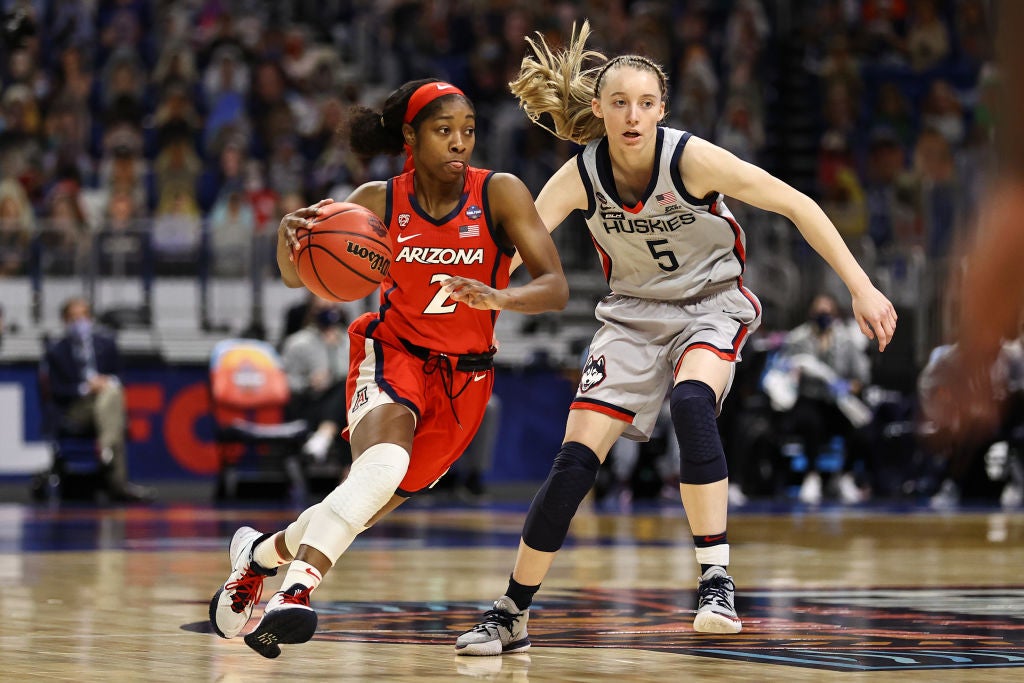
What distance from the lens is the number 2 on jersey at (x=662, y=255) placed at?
566 centimetres

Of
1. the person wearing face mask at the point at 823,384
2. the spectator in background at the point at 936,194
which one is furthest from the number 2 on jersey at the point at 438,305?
the person wearing face mask at the point at 823,384

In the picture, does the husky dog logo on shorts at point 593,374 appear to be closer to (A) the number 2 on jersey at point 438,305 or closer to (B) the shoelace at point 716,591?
(A) the number 2 on jersey at point 438,305

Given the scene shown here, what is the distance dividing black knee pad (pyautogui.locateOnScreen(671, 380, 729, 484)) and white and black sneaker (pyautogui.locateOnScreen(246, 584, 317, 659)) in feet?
5.32

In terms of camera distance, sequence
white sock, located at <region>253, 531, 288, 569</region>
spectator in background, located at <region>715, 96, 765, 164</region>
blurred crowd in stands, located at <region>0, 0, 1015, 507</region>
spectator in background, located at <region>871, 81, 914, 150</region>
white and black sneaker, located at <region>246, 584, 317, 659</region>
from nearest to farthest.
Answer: white and black sneaker, located at <region>246, 584, 317, 659</region>
white sock, located at <region>253, 531, 288, 569</region>
blurred crowd in stands, located at <region>0, 0, 1015, 507</region>
spectator in background, located at <region>715, 96, 765, 164</region>
spectator in background, located at <region>871, 81, 914, 150</region>

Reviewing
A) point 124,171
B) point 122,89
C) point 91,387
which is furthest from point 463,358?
point 122,89

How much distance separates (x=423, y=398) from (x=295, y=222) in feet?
2.18

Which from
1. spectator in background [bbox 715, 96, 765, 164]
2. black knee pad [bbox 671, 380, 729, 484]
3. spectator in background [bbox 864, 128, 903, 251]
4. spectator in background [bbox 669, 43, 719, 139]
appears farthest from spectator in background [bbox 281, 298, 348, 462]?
black knee pad [bbox 671, 380, 729, 484]

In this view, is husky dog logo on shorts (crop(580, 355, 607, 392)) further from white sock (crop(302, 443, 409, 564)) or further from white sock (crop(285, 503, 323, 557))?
white sock (crop(285, 503, 323, 557))

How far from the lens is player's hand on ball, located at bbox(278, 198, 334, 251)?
16.6 feet

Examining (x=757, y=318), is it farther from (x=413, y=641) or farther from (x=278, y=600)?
(x=278, y=600)

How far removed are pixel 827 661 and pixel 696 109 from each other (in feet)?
48.7

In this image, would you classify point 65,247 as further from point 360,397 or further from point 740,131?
point 360,397

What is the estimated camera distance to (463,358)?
5.20 metres

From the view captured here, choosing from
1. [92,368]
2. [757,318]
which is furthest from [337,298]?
[92,368]
